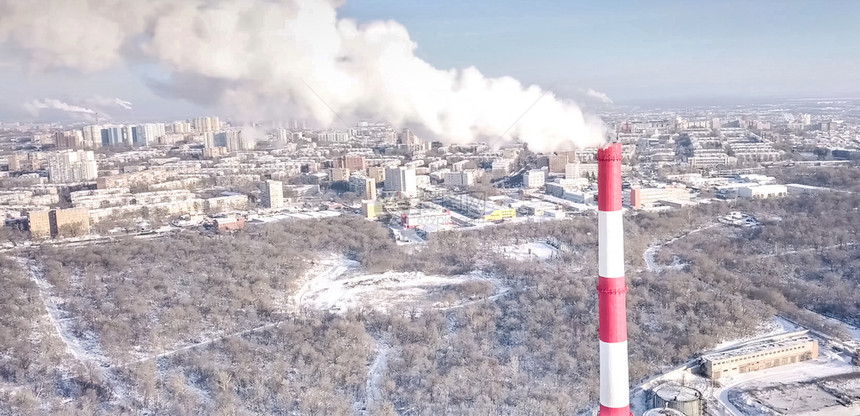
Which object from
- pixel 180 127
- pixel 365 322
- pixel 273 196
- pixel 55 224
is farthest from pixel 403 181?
pixel 180 127

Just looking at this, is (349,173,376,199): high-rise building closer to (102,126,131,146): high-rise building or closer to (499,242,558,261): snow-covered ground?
(499,242,558,261): snow-covered ground

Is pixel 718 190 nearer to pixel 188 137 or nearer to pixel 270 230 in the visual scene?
pixel 270 230

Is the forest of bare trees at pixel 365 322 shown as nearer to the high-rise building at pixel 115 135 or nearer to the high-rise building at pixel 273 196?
the high-rise building at pixel 273 196

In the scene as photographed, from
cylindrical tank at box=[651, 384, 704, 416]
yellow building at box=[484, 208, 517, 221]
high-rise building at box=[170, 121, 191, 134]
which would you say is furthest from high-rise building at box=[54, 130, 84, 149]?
cylindrical tank at box=[651, 384, 704, 416]

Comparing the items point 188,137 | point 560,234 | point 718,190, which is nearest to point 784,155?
point 718,190

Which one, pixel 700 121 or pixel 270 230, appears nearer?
pixel 270 230

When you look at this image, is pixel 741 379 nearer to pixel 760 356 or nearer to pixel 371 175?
pixel 760 356

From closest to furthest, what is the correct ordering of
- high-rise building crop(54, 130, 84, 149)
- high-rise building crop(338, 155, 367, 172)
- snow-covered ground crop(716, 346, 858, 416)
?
1. snow-covered ground crop(716, 346, 858, 416)
2. high-rise building crop(338, 155, 367, 172)
3. high-rise building crop(54, 130, 84, 149)
